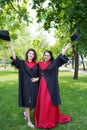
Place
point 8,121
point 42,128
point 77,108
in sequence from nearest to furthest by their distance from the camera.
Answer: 1. point 42,128
2. point 8,121
3. point 77,108

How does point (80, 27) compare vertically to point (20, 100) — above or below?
above

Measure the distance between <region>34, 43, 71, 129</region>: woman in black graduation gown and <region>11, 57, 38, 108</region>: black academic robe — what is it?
13 cm

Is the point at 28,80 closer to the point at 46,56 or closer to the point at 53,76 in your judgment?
the point at 53,76

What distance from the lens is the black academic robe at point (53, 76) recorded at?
7.47 m

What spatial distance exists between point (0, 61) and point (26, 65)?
54.3 m

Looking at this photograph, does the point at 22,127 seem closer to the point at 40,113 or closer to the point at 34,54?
the point at 40,113

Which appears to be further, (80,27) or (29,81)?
(80,27)

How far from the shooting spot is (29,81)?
7457 millimetres

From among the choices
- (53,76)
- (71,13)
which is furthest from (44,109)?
(71,13)

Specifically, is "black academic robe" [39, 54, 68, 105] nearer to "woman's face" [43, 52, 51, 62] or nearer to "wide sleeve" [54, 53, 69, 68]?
"wide sleeve" [54, 53, 69, 68]

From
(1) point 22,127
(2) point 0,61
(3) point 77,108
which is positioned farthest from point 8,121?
(2) point 0,61

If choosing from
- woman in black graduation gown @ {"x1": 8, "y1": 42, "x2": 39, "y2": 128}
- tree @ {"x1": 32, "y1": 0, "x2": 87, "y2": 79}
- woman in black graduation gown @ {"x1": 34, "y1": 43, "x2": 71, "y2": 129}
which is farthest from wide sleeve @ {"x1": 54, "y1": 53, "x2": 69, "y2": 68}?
tree @ {"x1": 32, "y1": 0, "x2": 87, "y2": 79}

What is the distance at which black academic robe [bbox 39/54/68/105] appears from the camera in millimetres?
7473

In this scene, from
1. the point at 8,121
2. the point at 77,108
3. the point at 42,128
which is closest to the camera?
the point at 42,128
